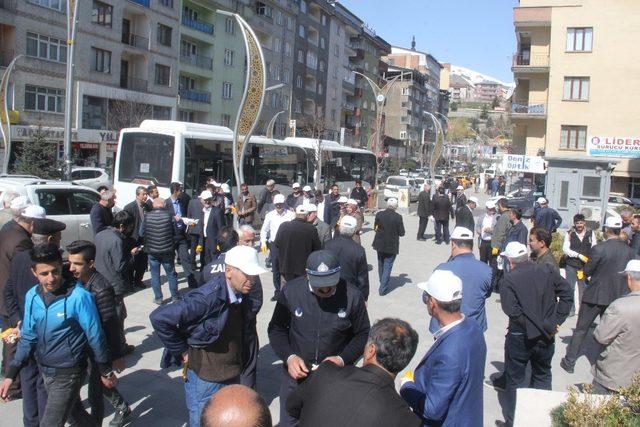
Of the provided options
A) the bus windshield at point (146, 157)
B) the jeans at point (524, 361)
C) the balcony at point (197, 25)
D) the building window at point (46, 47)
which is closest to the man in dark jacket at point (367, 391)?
the jeans at point (524, 361)

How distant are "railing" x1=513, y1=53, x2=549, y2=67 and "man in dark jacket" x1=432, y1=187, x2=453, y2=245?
27011 millimetres

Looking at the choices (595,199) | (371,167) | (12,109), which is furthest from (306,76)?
(595,199)

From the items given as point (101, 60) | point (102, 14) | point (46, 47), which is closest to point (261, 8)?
point (102, 14)

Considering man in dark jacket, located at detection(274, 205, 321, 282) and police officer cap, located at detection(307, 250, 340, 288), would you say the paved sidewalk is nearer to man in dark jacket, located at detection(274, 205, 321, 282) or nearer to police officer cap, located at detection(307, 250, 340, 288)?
man in dark jacket, located at detection(274, 205, 321, 282)

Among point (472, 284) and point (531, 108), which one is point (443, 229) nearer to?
point (472, 284)

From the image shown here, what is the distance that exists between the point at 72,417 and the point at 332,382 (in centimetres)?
266

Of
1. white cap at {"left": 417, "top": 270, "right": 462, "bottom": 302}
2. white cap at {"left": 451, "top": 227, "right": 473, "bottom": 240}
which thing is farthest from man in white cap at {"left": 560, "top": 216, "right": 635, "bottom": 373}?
white cap at {"left": 417, "top": 270, "right": 462, "bottom": 302}

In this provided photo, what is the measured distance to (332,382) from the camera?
2934mm

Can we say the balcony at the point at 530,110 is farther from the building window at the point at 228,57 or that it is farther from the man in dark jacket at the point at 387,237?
the man in dark jacket at the point at 387,237

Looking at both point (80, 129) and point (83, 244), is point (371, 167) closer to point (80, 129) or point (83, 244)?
point (80, 129)

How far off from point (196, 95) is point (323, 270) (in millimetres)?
45825

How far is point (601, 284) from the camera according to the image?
7.28 m

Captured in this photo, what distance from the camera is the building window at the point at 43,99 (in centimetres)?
3234

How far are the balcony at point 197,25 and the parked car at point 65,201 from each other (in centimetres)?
3716
